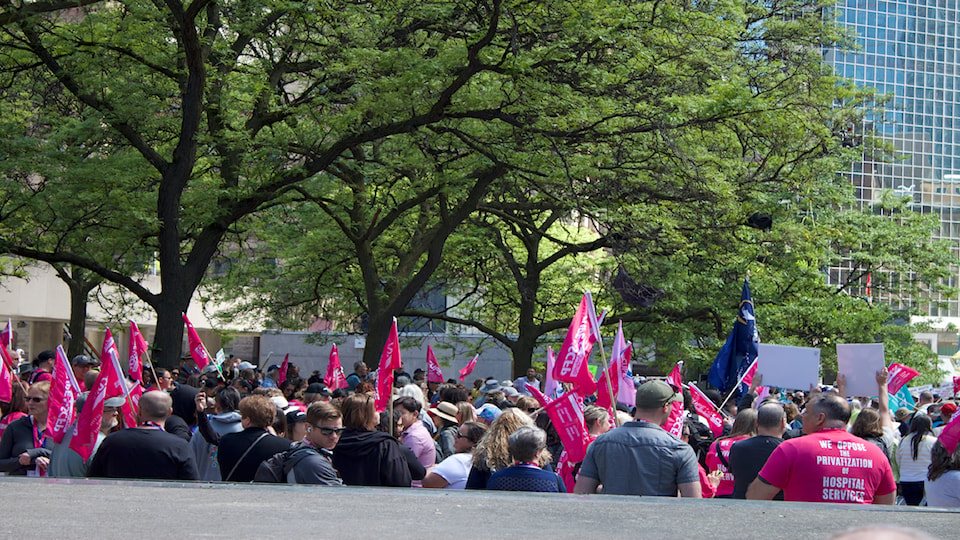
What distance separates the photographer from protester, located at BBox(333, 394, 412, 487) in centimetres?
765

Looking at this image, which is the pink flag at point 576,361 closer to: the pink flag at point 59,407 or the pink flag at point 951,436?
the pink flag at point 951,436

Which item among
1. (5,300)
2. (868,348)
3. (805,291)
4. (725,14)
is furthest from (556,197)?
(5,300)

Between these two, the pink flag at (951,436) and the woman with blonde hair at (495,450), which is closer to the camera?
the woman with blonde hair at (495,450)

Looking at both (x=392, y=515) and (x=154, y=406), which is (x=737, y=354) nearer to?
(x=154, y=406)

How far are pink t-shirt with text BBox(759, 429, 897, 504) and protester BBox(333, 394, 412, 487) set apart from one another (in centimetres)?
238

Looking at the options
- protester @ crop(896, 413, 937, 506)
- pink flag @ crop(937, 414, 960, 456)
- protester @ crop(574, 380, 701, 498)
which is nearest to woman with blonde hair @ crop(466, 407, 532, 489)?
protester @ crop(574, 380, 701, 498)

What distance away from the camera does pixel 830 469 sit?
637 centimetres

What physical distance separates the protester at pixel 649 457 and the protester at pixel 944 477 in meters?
2.34

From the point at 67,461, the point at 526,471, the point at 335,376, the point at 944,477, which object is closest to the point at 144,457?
the point at 67,461

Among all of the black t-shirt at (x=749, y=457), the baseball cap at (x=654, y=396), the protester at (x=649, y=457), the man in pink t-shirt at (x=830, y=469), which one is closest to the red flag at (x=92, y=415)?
the protester at (x=649, y=457)

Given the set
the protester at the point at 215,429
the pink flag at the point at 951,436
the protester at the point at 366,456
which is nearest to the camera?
the protester at the point at 366,456

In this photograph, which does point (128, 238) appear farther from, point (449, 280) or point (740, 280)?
point (740, 280)

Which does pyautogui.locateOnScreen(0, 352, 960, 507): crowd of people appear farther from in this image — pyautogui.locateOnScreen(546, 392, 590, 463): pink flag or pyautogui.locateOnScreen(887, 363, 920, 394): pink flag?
pyautogui.locateOnScreen(887, 363, 920, 394): pink flag

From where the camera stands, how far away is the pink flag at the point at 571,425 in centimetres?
859
